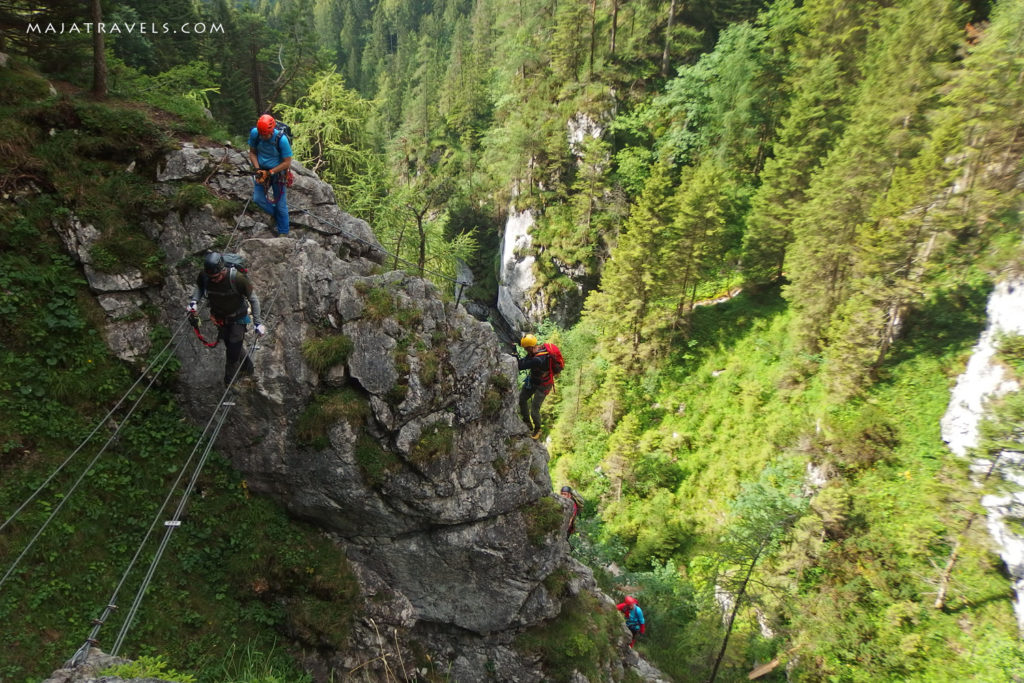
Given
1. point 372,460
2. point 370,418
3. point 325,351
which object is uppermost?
point 325,351

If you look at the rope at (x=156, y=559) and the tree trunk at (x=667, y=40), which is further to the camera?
the tree trunk at (x=667, y=40)

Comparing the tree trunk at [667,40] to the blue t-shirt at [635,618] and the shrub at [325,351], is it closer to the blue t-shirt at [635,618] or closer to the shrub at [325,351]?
the blue t-shirt at [635,618]

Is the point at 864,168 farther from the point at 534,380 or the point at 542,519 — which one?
the point at 542,519

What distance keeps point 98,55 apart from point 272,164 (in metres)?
4.76

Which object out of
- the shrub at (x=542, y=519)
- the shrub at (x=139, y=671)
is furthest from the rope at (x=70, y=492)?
the shrub at (x=542, y=519)

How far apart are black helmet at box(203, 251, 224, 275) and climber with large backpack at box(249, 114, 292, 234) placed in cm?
252

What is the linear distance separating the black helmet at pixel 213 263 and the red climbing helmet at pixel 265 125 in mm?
2974

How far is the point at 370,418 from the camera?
831cm

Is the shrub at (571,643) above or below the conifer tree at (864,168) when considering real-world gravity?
below

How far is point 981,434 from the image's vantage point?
1650cm

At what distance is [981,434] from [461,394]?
1893 centimetres

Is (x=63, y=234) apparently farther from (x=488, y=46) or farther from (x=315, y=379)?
(x=488, y=46)

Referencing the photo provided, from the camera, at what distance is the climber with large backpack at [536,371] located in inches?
461

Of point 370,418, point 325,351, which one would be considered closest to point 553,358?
point 370,418
